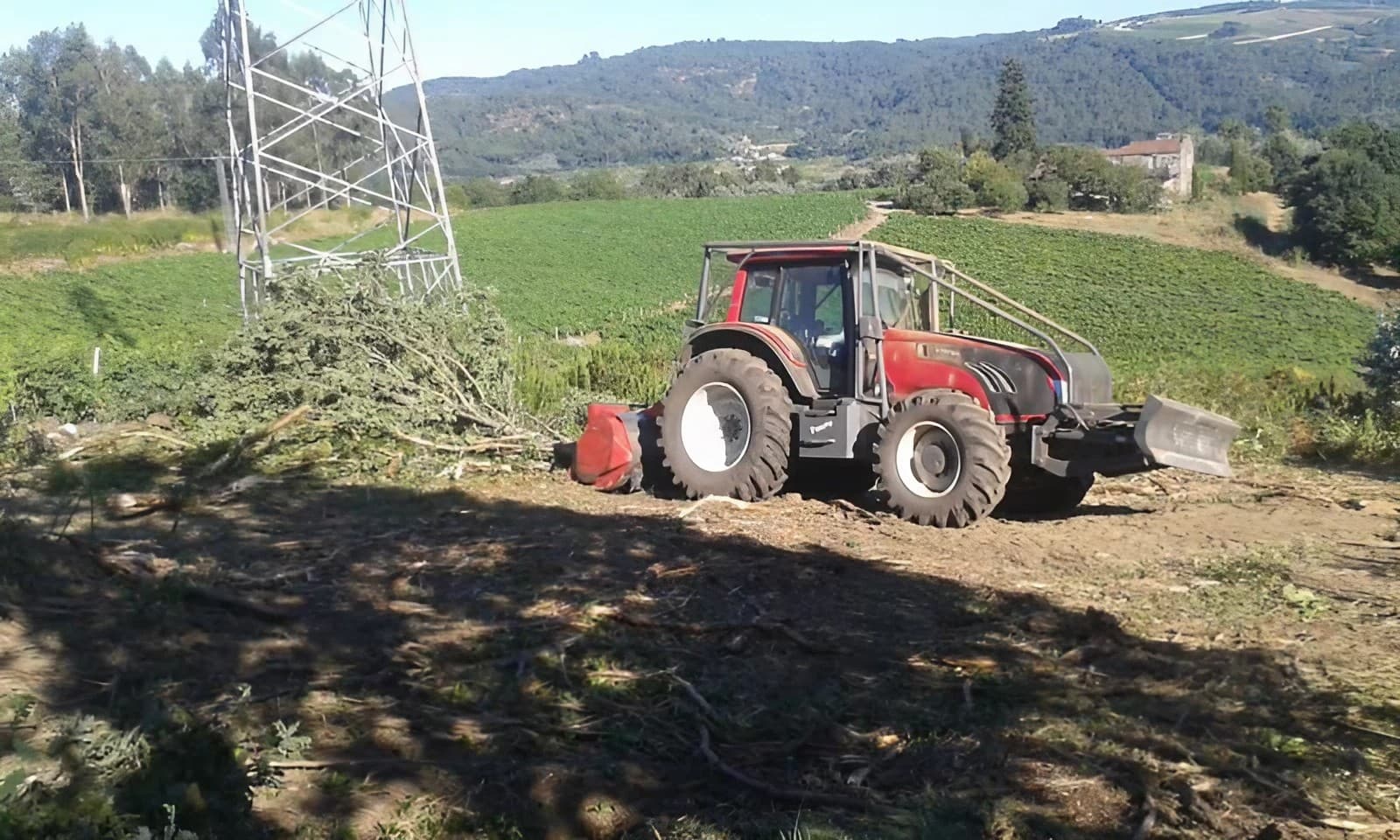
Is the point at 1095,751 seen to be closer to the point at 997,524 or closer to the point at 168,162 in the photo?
the point at 997,524

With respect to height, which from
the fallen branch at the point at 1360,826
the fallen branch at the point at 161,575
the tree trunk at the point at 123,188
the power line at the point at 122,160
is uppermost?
the power line at the point at 122,160

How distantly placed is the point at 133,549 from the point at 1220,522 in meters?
6.75

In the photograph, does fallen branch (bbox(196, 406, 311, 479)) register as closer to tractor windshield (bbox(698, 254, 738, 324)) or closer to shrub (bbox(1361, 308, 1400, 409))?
tractor windshield (bbox(698, 254, 738, 324))

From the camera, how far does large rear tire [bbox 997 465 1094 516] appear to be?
29.9 ft

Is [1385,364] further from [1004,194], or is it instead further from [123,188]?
[1004,194]

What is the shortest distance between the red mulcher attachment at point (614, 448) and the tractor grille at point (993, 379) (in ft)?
8.80

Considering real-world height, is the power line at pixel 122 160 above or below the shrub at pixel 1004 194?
above

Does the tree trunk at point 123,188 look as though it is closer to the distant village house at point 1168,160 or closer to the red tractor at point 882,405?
the red tractor at point 882,405

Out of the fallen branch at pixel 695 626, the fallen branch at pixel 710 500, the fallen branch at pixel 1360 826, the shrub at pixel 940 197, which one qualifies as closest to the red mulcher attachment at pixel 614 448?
the fallen branch at pixel 710 500

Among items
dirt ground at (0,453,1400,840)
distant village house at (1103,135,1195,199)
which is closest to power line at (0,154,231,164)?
dirt ground at (0,453,1400,840)

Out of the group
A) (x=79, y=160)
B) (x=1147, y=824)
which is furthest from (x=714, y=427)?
(x=79, y=160)

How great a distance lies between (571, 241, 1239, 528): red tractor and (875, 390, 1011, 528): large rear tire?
1 centimetres

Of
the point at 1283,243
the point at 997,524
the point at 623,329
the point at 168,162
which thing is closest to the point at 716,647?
the point at 997,524

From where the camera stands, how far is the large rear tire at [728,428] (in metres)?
8.98
